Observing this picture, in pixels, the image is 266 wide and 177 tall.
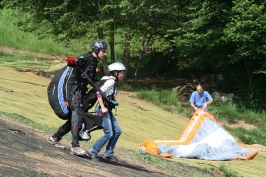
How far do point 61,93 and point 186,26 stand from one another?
14.8 meters

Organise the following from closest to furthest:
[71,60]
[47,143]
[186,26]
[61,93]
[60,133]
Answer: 1. [71,60]
2. [61,93]
3. [60,133]
4. [47,143]
5. [186,26]

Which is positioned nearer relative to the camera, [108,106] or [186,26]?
[108,106]

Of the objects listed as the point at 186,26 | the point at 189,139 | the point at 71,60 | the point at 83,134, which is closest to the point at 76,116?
the point at 83,134

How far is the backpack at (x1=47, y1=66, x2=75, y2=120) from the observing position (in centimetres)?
721

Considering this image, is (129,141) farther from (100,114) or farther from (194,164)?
(100,114)

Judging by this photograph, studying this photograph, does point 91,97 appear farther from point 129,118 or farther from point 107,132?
point 129,118

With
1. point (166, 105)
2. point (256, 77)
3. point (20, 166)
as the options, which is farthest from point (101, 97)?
point (256, 77)

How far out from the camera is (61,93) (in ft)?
23.8

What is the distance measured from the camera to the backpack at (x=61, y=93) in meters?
7.21

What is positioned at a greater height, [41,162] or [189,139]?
[41,162]

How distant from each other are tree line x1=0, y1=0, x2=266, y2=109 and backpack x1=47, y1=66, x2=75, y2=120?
13.2 metres

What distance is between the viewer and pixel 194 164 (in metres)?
10.6

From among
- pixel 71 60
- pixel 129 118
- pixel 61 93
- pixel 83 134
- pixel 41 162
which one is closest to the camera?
pixel 41 162

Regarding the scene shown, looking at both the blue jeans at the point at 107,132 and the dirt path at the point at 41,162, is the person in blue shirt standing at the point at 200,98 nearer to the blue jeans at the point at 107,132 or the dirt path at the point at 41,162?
the dirt path at the point at 41,162
